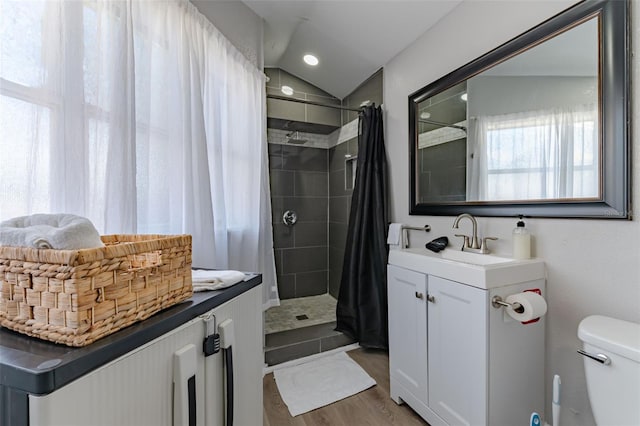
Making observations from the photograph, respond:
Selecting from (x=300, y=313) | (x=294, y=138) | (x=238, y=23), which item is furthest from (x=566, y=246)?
(x=294, y=138)

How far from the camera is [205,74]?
1.50 m

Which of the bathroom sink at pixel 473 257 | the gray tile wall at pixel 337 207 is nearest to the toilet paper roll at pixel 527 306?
the bathroom sink at pixel 473 257

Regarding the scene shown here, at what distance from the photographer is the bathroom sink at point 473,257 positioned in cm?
139

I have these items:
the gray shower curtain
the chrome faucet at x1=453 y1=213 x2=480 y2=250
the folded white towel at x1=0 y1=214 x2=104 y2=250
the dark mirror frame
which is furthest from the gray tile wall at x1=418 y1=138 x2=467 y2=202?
the folded white towel at x1=0 y1=214 x2=104 y2=250

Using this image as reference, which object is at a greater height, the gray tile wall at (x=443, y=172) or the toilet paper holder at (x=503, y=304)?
the gray tile wall at (x=443, y=172)

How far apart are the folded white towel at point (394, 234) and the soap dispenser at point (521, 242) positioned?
0.82 metres

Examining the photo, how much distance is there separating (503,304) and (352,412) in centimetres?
103

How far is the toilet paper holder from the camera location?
3.69ft

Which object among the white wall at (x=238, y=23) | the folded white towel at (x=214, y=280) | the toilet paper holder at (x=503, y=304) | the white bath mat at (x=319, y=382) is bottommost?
the white bath mat at (x=319, y=382)

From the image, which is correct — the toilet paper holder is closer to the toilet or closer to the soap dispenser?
the toilet

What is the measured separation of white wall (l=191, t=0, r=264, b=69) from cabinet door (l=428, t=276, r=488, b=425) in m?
1.93

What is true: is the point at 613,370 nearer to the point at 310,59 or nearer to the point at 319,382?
the point at 319,382

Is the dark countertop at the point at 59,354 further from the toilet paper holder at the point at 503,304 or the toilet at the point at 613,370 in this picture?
the toilet at the point at 613,370

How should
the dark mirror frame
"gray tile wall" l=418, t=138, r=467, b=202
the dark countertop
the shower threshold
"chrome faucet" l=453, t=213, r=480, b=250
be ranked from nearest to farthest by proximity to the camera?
the dark countertop, the dark mirror frame, "chrome faucet" l=453, t=213, r=480, b=250, "gray tile wall" l=418, t=138, r=467, b=202, the shower threshold
